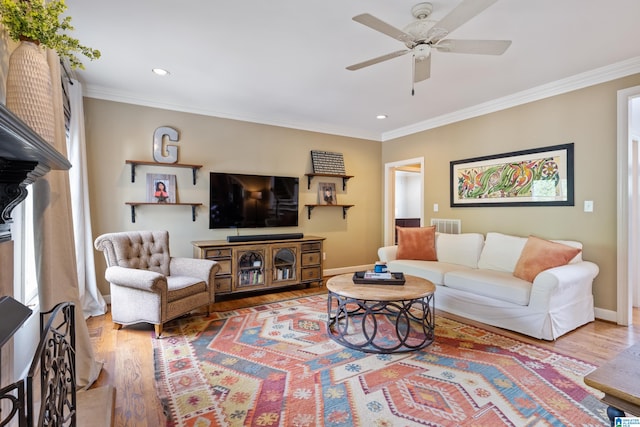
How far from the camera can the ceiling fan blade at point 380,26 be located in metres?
1.81

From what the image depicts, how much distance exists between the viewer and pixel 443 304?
349cm

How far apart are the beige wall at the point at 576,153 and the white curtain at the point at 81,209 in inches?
180

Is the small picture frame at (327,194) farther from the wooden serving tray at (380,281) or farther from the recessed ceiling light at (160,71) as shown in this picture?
the recessed ceiling light at (160,71)

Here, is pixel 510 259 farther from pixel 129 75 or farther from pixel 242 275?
pixel 129 75

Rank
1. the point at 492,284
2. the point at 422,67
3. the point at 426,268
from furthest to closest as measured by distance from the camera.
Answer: the point at 426,268 < the point at 492,284 < the point at 422,67

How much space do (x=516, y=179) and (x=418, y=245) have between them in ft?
4.61

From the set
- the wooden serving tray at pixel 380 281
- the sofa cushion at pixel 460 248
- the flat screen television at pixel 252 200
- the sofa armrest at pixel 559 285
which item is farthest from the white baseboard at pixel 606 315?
the flat screen television at pixel 252 200

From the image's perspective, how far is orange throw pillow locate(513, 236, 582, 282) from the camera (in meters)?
2.90

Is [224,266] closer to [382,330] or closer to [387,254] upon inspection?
[382,330]

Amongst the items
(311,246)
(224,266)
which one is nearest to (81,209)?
(224,266)

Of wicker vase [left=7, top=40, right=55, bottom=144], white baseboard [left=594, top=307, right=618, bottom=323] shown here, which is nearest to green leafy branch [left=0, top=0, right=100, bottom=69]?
wicker vase [left=7, top=40, right=55, bottom=144]

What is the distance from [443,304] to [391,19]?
2825 millimetres

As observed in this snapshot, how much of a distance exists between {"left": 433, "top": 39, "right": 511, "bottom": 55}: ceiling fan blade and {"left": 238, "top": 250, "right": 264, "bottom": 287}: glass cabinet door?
300cm

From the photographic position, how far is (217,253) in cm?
375
